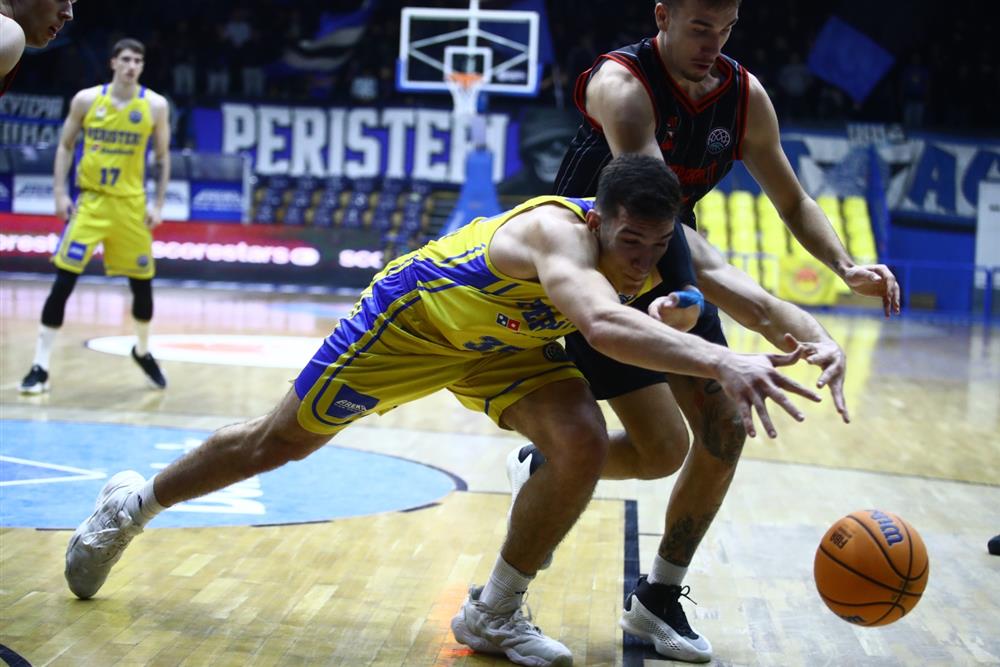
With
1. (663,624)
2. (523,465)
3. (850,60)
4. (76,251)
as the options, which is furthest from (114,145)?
(850,60)

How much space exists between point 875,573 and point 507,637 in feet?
3.32

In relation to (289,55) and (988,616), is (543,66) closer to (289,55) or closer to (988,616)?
(289,55)

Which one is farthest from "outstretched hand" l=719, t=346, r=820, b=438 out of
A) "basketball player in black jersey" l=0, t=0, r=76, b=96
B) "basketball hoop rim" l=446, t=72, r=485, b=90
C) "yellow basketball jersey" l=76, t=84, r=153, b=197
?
"basketball hoop rim" l=446, t=72, r=485, b=90

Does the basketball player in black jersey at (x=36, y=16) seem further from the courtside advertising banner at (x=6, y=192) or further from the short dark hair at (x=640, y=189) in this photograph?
the courtside advertising banner at (x=6, y=192)

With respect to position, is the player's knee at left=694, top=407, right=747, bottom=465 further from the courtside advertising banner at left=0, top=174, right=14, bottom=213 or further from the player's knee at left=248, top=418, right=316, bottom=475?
the courtside advertising banner at left=0, top=174, right=14, bottom=213

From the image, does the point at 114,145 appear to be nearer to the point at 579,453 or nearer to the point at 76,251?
the point at 76,251

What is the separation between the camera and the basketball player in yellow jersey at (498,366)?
9.87 feet

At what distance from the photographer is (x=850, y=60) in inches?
919

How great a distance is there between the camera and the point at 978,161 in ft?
72.0

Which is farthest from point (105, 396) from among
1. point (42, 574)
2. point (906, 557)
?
point (906, 557)

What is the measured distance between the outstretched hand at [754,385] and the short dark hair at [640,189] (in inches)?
21.0

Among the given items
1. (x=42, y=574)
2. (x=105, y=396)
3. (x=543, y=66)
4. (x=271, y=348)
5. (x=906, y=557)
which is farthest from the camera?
(x=543, y=66)

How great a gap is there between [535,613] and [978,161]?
811 inches

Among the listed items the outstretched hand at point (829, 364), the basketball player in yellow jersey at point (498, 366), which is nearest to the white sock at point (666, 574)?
the basketball player in yellow jersey at point (498, 366)
